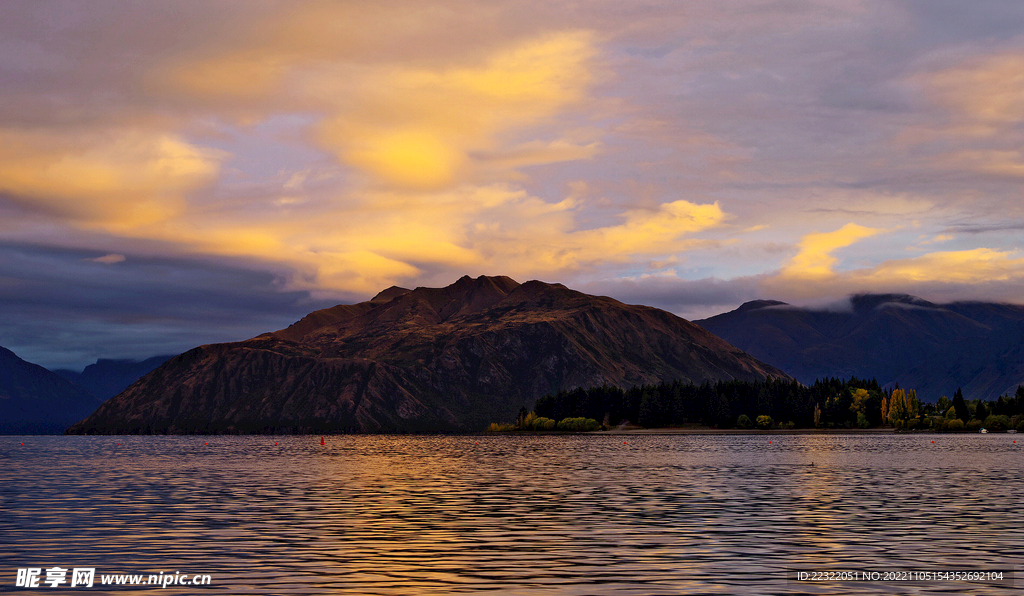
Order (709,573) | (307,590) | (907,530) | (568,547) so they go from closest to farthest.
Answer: (307,590), (709,573), (568,547), (907,530)

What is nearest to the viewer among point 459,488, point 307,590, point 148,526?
point 307,590

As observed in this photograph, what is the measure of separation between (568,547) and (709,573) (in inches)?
418

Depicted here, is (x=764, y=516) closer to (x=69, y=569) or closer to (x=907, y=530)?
(x=907, y=530)

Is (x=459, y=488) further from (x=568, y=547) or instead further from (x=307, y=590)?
(x=307, y=590)

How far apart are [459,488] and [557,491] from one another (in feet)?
38.6

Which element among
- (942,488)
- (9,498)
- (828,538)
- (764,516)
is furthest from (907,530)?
(9,498)

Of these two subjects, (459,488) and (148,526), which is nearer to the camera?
(148,526)

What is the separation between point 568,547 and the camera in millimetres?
48656

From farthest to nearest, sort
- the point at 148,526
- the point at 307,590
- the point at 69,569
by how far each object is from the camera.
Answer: the point at 148,526
the point at 69,569
the point at 307,590

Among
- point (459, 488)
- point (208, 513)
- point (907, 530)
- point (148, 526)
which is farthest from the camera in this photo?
point (459, 488)

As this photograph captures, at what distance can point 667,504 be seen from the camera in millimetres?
72500

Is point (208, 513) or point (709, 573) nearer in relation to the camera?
point (709, 573)

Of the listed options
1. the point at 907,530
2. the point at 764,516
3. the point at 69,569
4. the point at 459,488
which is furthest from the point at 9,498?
the point at 907,530

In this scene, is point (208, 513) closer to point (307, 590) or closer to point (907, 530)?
point (307, 590)
